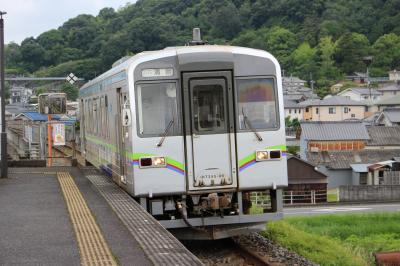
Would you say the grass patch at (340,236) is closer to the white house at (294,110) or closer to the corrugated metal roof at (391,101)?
the corrugated metal roof at (391,101)

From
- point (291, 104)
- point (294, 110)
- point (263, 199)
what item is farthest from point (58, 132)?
point (291, 104)

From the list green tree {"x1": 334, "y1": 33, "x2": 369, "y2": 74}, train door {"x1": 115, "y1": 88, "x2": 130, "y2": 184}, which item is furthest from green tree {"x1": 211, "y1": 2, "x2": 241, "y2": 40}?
train door {"x1": 115, "y1": 88, "x2": 130, "y2": 184}

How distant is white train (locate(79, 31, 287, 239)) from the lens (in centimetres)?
989

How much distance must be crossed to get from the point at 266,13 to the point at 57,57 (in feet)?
150

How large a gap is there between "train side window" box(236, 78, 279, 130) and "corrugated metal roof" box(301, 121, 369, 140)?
146ft

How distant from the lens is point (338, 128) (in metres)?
54.6

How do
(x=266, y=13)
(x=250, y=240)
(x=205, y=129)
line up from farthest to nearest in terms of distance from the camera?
(x=266, y=13)
(x=250, y=240)
(x=205, y=129)

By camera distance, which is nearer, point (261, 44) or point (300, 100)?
point (300, 100)

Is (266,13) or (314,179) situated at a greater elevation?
(266,13)

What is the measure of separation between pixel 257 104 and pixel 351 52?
106m

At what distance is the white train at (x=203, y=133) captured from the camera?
9891 millimetres

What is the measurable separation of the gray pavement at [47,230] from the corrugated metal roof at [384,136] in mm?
44436

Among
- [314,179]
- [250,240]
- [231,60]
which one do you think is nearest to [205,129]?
[231,60]

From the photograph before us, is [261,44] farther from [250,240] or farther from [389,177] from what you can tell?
[250,240]
